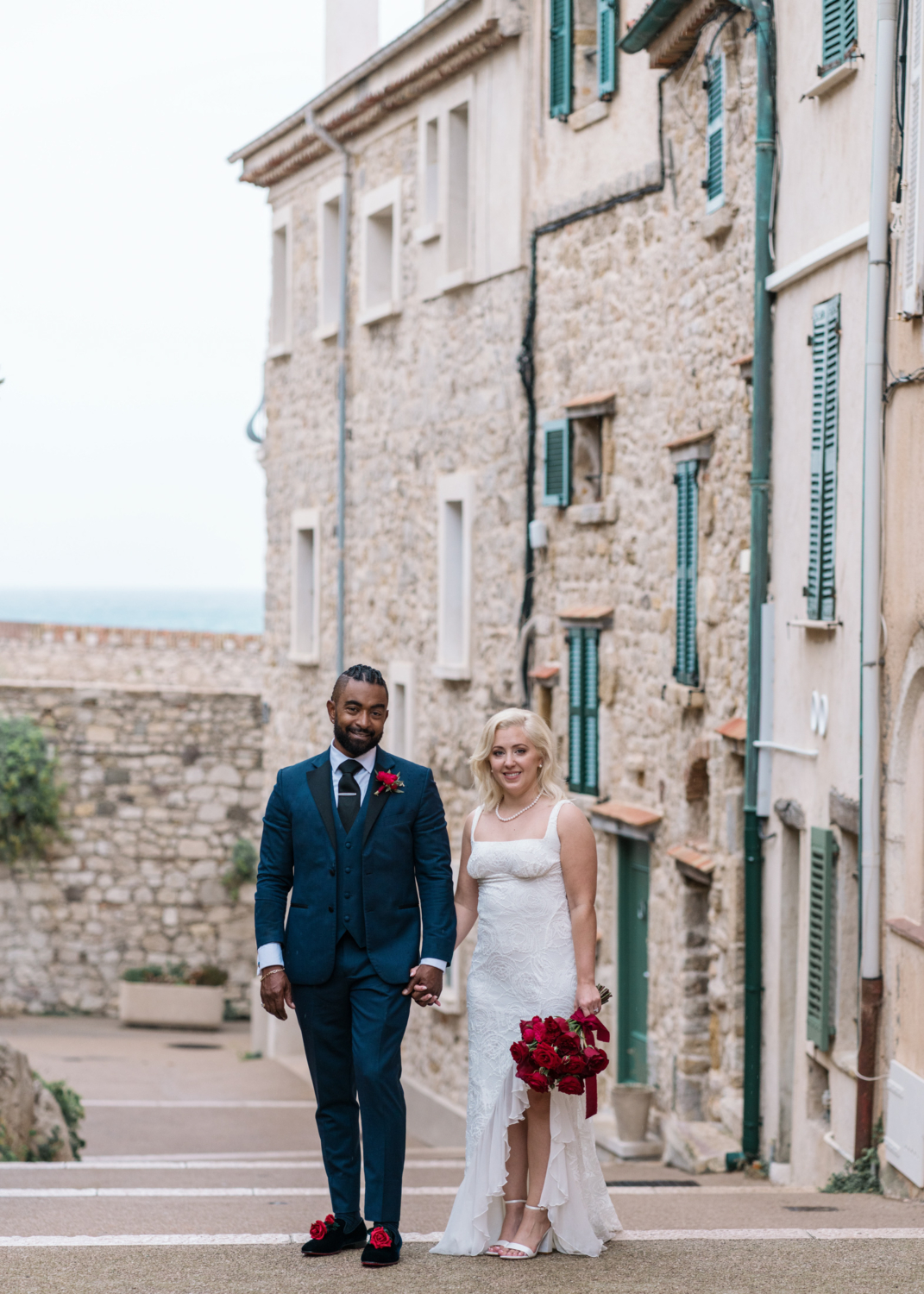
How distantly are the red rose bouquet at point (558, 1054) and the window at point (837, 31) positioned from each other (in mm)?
5605

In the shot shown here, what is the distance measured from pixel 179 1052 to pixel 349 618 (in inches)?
209

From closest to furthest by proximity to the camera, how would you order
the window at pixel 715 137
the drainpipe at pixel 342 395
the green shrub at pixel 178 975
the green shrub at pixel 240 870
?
1. the window at pixel 715 137
2. the drainpipe at pixel 342 395
3. the green shrub at pixel 178 975
4. the green shrub at pixel 240 870

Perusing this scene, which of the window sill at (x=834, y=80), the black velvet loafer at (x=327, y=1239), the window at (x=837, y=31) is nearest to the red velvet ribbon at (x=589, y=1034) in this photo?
the black velvet loafer at (x=327, y=1239)

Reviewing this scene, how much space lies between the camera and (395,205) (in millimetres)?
17359

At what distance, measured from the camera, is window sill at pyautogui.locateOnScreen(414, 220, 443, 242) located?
53.3 ft

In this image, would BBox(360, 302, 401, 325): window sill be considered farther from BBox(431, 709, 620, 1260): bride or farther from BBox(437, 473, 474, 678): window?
BBox(431, 709, 620, 1260): bride

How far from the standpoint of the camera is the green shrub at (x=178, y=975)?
72.1 feet

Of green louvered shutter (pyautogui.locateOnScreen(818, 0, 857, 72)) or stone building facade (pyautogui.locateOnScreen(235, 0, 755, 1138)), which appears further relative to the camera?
stone building facade (pyautogui.locateOnScreen(235, 0, 755, 1138))

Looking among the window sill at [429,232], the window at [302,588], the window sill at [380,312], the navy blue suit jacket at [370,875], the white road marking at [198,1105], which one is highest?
the window sill at [429,232]

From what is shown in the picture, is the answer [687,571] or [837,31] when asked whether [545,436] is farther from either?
[837,31]

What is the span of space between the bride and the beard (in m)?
0.34

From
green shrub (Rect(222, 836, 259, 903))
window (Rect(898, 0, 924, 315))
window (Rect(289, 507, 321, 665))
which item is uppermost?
window (Rect(898, 0, 924, 315))

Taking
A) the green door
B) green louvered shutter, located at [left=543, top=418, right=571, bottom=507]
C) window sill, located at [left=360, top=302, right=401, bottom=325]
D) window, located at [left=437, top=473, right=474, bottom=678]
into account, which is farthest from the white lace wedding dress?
window sill, located at [left=360, top=302, right=401, bottom=325]

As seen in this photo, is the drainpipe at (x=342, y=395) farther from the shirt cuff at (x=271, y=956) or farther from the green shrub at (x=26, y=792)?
the shirt cuff at (x=271, y=956)
